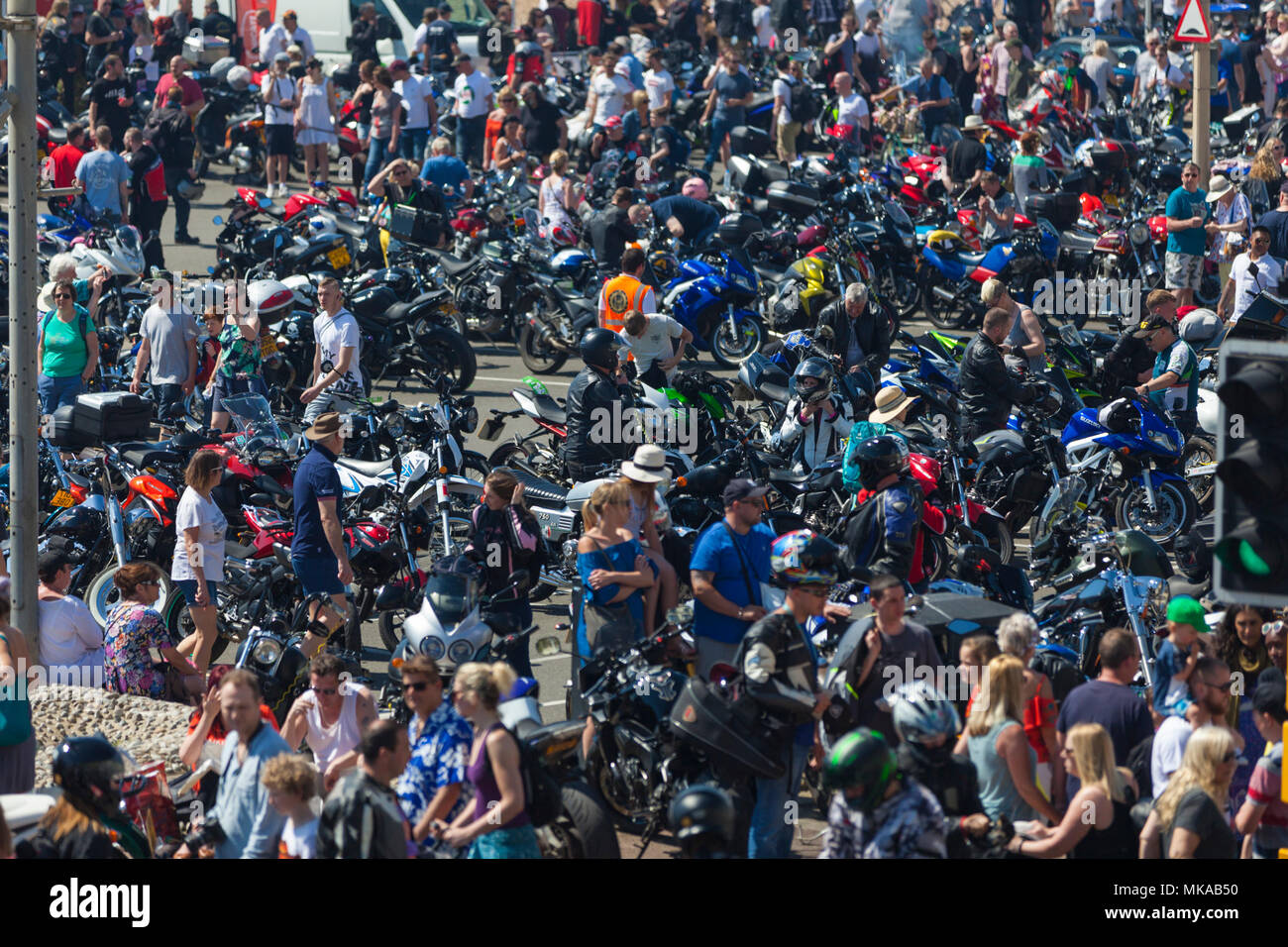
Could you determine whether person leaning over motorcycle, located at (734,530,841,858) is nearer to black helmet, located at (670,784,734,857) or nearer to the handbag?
black helmet, located at (670,784,734,857)

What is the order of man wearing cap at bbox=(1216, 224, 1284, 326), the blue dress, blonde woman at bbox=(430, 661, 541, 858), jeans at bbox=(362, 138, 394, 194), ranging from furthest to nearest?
jeans at bbox=(362, 138, 394, 194)
man wearing cap at bbox=(1216, 224, 1284, 326)
the blue dress
blonde woman at bbox=(430, 661, 541, 858)

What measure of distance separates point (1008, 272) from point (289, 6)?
44.9 ft

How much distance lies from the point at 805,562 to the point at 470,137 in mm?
17672

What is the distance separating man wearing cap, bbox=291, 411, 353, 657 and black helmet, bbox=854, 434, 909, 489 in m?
3.00

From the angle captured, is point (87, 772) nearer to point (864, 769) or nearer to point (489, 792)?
point (489, 792)

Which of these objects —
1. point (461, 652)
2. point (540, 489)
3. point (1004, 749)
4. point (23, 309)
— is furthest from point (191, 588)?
point (1004, 749)

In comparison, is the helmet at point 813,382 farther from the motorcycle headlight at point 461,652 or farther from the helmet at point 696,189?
the helmet at point 696,189

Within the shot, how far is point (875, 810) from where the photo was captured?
6.75 metres

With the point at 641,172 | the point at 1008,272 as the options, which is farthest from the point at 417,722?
the point at 641,172

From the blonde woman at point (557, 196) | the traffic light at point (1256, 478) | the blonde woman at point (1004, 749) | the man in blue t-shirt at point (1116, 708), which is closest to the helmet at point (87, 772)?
the blonde woman at point (1004, 749)

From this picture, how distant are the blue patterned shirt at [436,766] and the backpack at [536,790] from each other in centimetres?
20

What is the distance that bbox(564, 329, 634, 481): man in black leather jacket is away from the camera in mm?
13289

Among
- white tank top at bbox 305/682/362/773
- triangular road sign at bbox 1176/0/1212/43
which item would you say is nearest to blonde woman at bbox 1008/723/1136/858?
white tank top at bbox 305/682/362/773

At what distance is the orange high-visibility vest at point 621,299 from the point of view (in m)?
15.9
